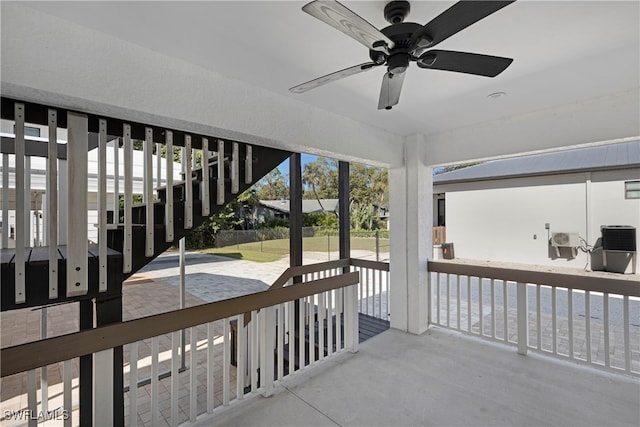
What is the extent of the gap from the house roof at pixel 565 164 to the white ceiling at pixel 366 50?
14.6 ft

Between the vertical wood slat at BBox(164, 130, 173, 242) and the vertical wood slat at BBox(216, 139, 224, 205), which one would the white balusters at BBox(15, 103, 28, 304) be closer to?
the vertical wood slat at BBox(164, 130, 173, 242)

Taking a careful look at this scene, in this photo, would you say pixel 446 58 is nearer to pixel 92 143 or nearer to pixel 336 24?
pixel 336 24

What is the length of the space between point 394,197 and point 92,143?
319 centimetres

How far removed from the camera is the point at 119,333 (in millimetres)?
1793

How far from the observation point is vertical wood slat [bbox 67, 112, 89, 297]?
70.2 inches

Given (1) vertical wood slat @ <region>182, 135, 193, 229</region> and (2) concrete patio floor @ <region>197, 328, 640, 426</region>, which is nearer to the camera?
(2) concrete patio floor @ <region>197, 328, 640, 426</region>

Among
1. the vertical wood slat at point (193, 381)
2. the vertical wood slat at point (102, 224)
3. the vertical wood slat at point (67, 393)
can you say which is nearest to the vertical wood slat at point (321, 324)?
the vertical wood slat at point (193, 381)

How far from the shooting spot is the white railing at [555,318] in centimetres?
276

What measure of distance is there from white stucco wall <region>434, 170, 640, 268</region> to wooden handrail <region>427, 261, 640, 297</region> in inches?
205

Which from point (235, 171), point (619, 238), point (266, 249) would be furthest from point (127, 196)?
point (619, 238)

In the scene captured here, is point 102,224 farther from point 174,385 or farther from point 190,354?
point 174,385

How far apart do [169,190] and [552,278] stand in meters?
3.43

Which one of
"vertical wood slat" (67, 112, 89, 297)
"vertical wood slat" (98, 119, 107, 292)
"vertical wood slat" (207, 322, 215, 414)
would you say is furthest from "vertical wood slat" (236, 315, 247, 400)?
"vertical wood slat" (67, 112, 89, 297)

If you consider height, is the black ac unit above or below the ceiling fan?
below
